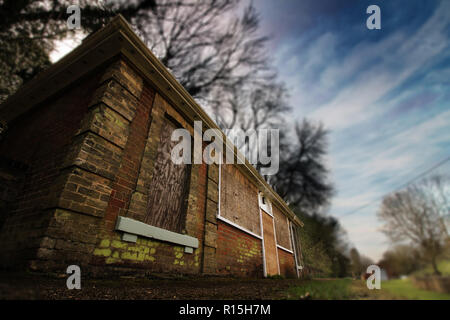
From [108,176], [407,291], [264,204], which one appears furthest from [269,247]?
[407,291]

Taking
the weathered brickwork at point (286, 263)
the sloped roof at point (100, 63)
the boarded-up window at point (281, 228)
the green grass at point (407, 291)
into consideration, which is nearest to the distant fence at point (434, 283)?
the green grass at point (407, 291)

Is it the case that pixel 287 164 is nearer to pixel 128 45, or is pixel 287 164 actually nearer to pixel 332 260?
pixel 332 260

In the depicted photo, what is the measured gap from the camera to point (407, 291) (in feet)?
3.99

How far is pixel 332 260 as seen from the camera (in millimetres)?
16109

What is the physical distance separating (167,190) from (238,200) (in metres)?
3.44

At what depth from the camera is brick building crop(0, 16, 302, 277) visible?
264cm

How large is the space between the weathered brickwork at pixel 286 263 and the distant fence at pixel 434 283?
9415 millimetres

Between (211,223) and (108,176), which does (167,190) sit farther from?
(211,223)

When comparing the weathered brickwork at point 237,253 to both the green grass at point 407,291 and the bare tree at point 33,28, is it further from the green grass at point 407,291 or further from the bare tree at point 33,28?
the bare tree at point 33,28

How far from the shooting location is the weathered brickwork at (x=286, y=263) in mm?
9739

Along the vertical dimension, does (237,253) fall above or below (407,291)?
above

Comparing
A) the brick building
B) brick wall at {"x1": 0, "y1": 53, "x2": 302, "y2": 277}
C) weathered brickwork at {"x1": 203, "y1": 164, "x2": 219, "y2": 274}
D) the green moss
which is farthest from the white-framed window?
the green moss
